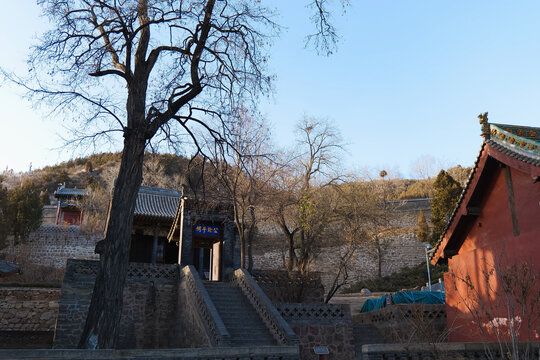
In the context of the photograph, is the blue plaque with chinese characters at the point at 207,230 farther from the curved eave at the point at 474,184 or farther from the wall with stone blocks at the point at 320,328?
the curved eave at the point at 474,184

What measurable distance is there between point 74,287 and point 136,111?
24.5 ft

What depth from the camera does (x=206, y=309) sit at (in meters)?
12.0

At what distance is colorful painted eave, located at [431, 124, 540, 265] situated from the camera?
9.41 meters

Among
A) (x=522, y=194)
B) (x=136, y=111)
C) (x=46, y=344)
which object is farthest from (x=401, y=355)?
(x=46, y=344)

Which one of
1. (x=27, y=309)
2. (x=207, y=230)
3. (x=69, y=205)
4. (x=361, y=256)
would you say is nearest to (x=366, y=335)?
(x=207, y=230)

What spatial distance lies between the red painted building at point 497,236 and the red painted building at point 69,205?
131ft

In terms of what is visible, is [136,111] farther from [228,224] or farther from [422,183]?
[422,183]

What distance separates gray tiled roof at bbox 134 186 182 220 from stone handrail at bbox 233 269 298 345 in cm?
814

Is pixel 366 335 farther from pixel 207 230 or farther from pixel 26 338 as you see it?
pixel 26 338

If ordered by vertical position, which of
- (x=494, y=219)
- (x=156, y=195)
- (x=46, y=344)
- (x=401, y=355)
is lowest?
(x=46, y=344)

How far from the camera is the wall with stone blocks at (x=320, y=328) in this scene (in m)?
14.0

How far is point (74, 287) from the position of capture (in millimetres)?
13867

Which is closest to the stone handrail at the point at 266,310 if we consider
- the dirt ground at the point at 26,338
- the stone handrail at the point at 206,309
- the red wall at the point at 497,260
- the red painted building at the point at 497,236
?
the stone handrail at the point at 206,309

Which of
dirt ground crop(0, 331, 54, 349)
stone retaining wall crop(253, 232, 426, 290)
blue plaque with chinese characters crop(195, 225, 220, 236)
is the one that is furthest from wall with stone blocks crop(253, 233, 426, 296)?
dirt ground crop(0, 331, 54, 349)
